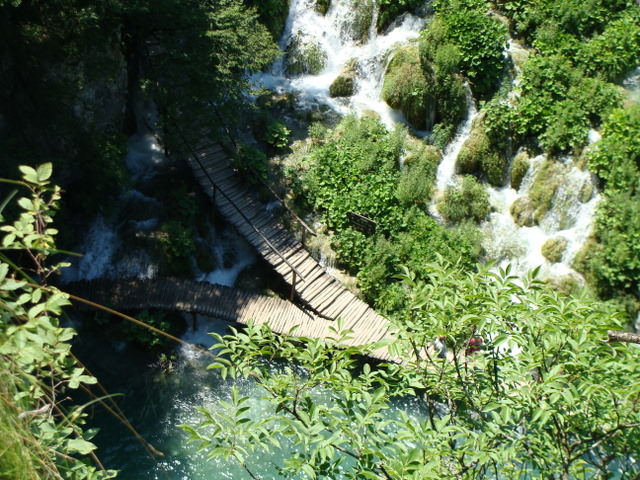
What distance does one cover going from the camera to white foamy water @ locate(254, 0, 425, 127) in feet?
61.3

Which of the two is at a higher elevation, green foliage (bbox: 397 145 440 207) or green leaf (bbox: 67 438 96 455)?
green leaf (bbox: 67 438 96 455)

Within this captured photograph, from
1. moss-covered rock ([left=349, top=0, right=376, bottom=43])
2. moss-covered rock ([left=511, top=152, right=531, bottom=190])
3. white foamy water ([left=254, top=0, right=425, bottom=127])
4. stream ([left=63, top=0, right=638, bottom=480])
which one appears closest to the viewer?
stream ([left=63, top=0, right=638, bottom=480])

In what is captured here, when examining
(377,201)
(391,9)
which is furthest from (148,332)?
(391,9)

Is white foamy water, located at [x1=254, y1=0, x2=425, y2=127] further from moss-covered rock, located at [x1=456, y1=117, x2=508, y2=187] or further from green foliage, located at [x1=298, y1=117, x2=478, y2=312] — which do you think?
moss-covered rock, located at [x1=456, y1=117, x2=508, y2=187]

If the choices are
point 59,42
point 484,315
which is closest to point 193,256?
point 59,42

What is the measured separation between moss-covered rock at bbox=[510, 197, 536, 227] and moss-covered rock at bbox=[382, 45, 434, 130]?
13.7ft

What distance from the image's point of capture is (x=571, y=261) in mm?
14773

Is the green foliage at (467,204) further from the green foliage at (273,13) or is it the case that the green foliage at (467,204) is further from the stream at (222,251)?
the green foliage at (273,13)

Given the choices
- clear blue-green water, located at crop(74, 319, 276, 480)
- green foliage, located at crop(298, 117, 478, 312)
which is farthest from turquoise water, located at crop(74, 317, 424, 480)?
green foliage, located at crop(298, 117, 478, 312)

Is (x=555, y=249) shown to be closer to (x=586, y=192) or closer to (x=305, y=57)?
(x=586, y=192)

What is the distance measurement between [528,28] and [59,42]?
1477cm

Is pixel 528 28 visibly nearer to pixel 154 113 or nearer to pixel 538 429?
pixel 154 113

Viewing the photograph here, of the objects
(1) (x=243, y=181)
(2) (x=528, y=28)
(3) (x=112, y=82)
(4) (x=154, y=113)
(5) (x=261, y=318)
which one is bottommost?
(5) (x=261, y=318)

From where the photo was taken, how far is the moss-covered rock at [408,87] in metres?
17.3
